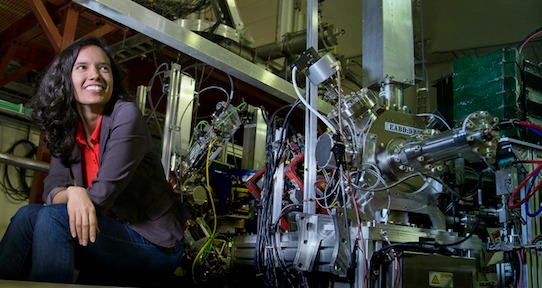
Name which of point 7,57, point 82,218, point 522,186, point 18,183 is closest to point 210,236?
point 82,218

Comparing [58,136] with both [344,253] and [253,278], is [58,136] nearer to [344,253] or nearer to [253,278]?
[344,253]

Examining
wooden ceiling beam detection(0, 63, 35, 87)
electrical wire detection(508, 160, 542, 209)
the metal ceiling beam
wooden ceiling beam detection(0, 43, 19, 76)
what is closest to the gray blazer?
the metal ceiling beam

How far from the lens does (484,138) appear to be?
1.39m

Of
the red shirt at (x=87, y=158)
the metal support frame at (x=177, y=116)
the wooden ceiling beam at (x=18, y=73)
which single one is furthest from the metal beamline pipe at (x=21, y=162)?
the wooden ceiling beam at (x=18, y=73)

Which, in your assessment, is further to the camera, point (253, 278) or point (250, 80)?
point (250, 80)

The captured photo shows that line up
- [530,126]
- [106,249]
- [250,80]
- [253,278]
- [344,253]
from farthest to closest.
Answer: [250,80] → [253,278] → [530,126] → [344,253] → [106,249]

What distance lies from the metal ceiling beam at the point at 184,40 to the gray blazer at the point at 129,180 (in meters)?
0.46

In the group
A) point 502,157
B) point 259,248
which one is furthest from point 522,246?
point 259,248

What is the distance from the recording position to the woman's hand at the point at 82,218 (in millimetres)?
1198

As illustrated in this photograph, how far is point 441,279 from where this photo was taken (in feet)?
4.69

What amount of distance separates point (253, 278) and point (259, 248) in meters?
0.38

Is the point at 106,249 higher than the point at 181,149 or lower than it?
lower

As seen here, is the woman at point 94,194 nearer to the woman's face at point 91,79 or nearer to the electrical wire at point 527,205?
the woman's face at point 91,79

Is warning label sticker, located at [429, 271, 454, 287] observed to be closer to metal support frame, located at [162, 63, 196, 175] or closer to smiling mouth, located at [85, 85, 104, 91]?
smiling mouth, located at [85, 85, 104, 91]
